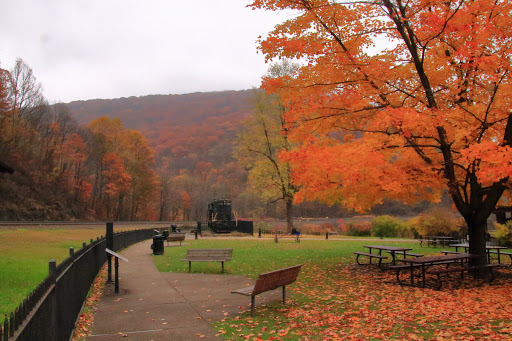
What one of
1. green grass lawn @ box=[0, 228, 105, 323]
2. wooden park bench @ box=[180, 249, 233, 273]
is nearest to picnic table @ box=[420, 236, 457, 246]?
wooden park bench @ box=[180, 249, 233, 273]

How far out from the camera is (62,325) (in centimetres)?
486

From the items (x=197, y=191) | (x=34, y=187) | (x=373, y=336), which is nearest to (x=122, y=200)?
(x=34, y=187)

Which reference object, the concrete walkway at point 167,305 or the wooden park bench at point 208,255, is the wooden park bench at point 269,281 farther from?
the wooden park bench at point 208,255

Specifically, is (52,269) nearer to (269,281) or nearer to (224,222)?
(269,281)

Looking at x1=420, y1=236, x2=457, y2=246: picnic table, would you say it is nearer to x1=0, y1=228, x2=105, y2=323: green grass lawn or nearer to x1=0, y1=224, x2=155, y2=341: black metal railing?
x1=0, y1=228, x2=105, y2=323: green grass lawn

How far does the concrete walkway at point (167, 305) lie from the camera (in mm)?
6125

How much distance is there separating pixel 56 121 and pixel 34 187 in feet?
44.5

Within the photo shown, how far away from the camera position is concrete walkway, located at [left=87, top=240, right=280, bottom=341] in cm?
612

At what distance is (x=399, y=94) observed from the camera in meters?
12.1

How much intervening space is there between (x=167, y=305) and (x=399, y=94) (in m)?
8.89

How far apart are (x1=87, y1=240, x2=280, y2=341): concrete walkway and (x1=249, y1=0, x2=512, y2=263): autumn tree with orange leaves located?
400cm

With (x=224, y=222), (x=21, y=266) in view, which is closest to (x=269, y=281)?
(x=21, y=266)

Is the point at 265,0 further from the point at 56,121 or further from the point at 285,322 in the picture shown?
the point at 56,121

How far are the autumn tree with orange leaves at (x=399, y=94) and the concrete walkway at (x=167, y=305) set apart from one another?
4.00 metres
